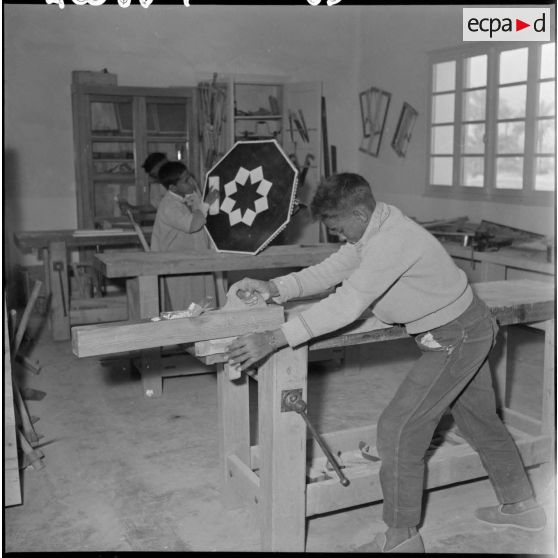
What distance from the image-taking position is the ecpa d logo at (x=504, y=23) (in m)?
2.54

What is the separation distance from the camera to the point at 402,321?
8.20 ft

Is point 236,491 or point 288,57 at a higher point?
point 288,57

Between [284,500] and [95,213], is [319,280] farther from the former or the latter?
[95,213]

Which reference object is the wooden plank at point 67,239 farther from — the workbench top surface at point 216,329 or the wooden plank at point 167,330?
the wooden plank at point 167,330

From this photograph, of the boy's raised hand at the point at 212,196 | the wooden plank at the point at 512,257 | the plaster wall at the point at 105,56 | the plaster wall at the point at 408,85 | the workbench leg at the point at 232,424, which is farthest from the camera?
the plaster wall at the point at 105,56

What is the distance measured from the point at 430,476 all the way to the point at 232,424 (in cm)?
82

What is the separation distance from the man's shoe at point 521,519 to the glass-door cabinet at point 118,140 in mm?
5677

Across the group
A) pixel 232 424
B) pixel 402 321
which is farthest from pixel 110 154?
pixel 402 321

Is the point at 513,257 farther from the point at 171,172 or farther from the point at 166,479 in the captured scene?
the point at 166,479

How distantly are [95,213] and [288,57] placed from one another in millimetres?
3151

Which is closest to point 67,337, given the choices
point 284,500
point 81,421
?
point 81,421

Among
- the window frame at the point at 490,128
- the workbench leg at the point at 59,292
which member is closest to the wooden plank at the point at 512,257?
the window frame at the point at 490,128

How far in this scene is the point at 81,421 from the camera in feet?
13.3

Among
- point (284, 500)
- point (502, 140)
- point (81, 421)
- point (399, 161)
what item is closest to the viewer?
point (284, 500)
